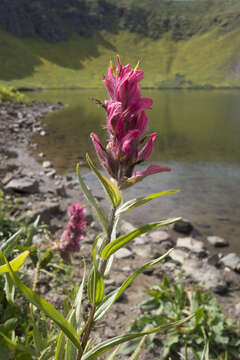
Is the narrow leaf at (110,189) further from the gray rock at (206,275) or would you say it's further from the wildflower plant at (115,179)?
the gray rock at (206,275)

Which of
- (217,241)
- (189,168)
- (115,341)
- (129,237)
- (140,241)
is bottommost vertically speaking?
(189,168)

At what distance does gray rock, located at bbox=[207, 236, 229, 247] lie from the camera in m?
8.37

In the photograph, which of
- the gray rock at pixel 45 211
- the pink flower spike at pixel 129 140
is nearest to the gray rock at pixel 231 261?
the gray rock at pixel 45 211

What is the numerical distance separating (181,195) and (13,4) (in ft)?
739

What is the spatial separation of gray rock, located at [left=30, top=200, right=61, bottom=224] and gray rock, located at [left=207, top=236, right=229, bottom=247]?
466 cm

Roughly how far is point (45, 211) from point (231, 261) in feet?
16.2

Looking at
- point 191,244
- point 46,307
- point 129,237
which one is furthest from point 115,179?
point 191,244

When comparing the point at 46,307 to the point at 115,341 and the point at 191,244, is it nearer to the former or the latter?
the point at 115,341

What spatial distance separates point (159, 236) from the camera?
8.41 m

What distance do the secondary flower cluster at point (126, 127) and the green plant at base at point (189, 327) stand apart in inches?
98.8

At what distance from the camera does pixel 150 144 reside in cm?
160

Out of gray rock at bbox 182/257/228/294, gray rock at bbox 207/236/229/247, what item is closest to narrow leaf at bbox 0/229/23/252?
gray rock at bbox 182/257/228/294

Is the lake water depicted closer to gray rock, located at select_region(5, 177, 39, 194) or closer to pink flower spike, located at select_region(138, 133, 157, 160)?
pink flower spike, located at select_region(138, 133, 157, 160)

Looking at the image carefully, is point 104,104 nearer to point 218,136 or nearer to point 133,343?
point 133,343
